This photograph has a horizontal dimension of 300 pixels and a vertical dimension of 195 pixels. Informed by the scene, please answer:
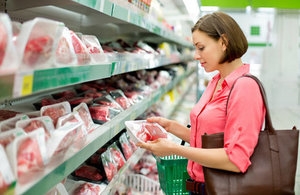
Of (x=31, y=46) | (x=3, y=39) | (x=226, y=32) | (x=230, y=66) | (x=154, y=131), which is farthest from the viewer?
(x=154, y=131)

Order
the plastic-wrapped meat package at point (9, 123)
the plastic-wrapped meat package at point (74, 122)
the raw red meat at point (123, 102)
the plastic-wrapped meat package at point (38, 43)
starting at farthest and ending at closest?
the raw red meat at point (123, 102) → the plastic-wrapped meat package at point (74, 122) → the plastic-wrapped meat package at point (9, 123) → the plastic-wrapped meat package at point (38, 43)

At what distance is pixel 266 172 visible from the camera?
1.47 m

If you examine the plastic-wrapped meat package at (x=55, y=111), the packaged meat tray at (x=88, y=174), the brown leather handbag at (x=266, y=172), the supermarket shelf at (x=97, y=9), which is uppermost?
the supermarket shelf at (x=97, y=9)

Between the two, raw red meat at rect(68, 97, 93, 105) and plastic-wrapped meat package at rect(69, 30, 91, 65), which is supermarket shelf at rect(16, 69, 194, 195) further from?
plastic-wrapped meat package at rect(69, 30, 91, 65)

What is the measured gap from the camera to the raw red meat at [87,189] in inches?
73.1

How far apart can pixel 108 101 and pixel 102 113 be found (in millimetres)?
226

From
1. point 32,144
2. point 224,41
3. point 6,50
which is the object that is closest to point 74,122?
point 32,144

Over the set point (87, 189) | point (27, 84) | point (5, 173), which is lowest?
point (87, 189)

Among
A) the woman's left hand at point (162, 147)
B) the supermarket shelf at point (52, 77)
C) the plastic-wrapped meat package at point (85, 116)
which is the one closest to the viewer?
the supermarket shelf at point (52, 77)

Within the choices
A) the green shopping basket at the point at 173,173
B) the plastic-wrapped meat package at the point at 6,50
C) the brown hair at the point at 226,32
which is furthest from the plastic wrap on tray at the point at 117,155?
the plastic-wrapped meat package at the point at 6,50

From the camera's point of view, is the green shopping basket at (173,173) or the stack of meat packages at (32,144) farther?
the green shopping basket at (173,173)

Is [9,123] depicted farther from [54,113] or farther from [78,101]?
[78,101]

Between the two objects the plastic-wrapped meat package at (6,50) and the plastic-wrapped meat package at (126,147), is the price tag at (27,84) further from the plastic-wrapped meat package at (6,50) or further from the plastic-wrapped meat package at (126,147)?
the plastic-wrapped meat package at (126,147)

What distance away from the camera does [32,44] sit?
3.28 feet
